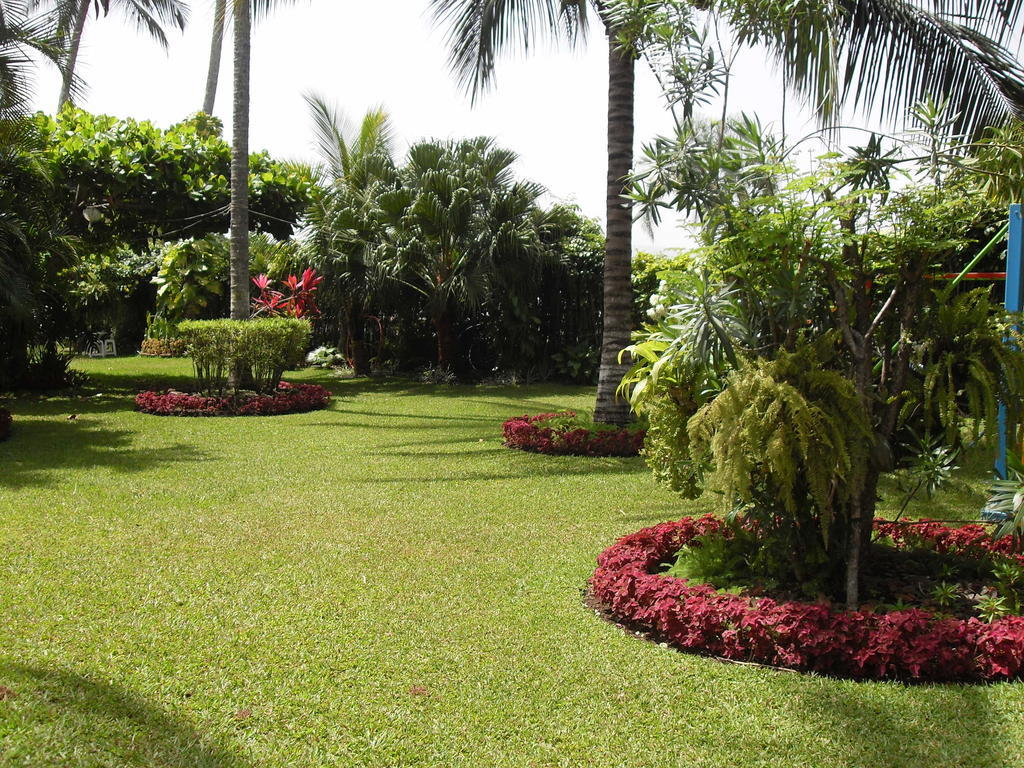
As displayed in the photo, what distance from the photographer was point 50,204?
41.5 feet

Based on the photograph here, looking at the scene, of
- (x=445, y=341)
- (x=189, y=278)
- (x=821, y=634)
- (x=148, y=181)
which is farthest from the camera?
(x=189, y=278)

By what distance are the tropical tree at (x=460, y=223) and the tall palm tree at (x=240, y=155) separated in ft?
8.85

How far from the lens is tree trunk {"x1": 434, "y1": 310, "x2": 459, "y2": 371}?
58.3 feet

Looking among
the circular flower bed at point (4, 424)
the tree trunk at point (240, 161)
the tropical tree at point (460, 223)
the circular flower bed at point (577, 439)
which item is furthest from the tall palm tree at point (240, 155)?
the circular flower bed at point (577, 439)

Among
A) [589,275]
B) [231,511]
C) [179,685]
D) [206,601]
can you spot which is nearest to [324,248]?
[589,275]

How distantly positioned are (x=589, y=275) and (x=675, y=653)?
14.2 meters

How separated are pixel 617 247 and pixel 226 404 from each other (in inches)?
258

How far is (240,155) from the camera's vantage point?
14.5 meters

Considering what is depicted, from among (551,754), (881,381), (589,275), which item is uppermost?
(589,275)

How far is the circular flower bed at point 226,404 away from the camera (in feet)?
42.4

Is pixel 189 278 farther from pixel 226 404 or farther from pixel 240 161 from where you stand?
pixel 226 404

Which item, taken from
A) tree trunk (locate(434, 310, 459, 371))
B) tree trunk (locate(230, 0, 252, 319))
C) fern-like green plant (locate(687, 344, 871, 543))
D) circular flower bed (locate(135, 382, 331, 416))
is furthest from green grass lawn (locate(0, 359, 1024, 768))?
tree trunk (locate(434, 310, 459, 371))

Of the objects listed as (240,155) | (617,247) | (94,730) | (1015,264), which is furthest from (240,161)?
(94,730)

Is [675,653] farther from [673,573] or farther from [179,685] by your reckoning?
[179,685]
